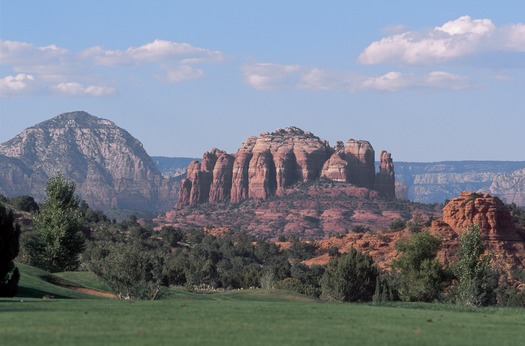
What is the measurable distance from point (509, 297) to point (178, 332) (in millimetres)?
54955

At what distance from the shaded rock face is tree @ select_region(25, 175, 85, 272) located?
5827cm

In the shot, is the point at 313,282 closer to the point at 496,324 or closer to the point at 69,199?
the point at 69,199

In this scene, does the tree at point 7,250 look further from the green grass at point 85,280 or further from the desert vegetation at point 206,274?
the green grass at point 85,280

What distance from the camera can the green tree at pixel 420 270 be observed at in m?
63.5

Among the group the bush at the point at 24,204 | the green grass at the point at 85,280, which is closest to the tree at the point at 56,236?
the green grass at the point at 85,280

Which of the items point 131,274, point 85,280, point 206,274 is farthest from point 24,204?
point 131,274

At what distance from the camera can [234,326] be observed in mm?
23516

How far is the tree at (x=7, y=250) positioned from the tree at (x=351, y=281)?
110ft

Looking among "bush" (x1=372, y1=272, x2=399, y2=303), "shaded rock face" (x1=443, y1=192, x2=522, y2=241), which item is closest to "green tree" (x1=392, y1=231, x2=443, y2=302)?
"bush" (x1=372, y1=272, x2=399, y2=303)

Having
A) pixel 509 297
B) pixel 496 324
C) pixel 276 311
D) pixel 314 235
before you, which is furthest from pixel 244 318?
pixel 314 235

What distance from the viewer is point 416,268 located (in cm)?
6531

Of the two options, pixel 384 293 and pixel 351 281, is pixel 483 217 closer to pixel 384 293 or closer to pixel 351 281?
pixel 351 281

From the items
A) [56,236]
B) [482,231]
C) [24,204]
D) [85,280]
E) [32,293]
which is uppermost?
[24,204]

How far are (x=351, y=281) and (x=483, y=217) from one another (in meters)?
48.0
